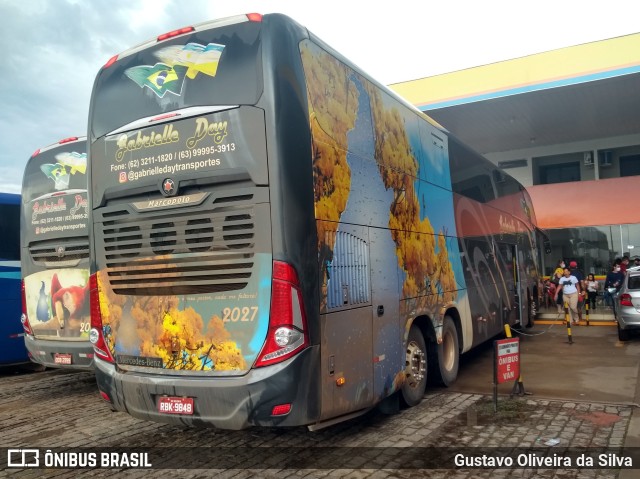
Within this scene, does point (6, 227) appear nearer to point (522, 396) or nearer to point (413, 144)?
point (413, 144)

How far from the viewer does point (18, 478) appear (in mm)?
4703

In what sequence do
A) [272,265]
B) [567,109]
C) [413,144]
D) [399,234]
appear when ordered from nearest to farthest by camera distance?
[272,265]
[399,234]
[413,144]
[567,109]

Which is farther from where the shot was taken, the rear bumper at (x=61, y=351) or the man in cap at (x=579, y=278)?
the man in cap at (x=579, y=278)

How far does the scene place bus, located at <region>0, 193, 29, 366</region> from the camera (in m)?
9.84

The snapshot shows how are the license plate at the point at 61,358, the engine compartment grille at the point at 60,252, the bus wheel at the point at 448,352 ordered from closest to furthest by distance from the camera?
the bus wheel at the point at 448,352
the license plate at the point at 61,358
the engine compartment grille at the point at 60,252

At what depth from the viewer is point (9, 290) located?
9930 millimetres

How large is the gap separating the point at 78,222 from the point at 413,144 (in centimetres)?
531

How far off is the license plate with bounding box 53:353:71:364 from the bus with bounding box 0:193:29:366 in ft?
9.11

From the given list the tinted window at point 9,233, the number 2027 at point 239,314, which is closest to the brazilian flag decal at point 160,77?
the number 2027 at point 239,314

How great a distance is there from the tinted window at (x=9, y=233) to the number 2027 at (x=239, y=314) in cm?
762

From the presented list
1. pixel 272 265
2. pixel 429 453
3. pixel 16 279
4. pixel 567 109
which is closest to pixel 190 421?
pixel 272 265

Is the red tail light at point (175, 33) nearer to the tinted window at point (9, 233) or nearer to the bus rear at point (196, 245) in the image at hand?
the bus rear at point (196, 245)

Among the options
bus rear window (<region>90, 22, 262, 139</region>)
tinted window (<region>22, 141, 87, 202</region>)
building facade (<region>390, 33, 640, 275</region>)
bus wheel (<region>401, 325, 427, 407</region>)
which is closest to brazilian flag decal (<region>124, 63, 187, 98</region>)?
bus rear window (<region>90, 22, 262, 139</region>)

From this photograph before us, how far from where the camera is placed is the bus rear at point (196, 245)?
14.1 ft
